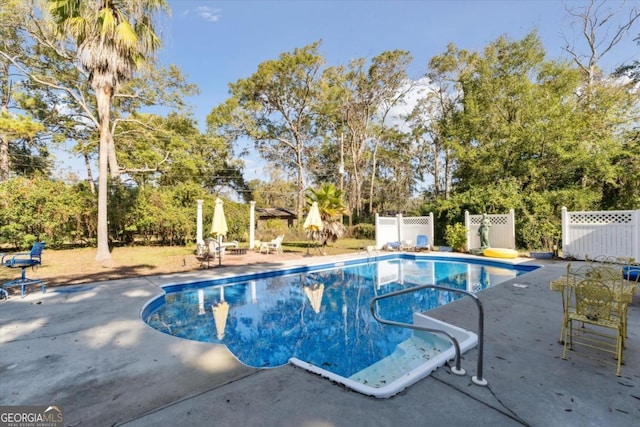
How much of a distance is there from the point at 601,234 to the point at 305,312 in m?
11.2

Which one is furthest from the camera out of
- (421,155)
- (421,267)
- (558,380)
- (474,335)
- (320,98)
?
(421,155)

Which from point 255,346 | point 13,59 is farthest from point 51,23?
point 255,346

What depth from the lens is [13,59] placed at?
15211 millimetres

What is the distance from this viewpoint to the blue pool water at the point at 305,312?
4.55 metres

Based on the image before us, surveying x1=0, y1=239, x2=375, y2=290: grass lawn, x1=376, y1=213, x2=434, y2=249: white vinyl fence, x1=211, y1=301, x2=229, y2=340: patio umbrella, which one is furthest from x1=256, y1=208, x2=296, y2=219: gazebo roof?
x1=211, y1=301, x2=229, y2=340: patio umbrella

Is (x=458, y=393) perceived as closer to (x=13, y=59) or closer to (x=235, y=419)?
(x=235, y=419)

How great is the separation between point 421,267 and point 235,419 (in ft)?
35.0

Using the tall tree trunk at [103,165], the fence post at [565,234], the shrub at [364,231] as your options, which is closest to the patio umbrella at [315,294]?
the tall tree trunk at [103,165]

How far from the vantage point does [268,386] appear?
2.67m

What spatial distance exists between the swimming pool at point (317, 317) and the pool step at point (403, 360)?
0.01m

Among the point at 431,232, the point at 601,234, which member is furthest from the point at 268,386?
the point at 431,232

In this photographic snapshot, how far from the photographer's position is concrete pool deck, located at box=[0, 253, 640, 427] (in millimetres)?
2256

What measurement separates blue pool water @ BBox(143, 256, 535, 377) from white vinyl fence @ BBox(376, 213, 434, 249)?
17.5 ft

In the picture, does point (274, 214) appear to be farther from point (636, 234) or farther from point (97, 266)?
point (636, 234)
